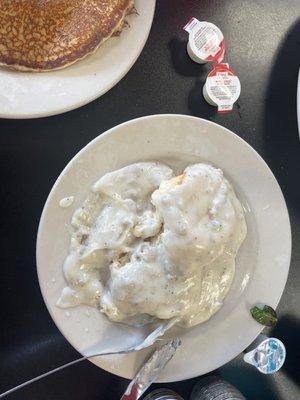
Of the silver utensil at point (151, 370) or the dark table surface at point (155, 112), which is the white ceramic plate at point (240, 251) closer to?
the silver utensil at point (151, 370)

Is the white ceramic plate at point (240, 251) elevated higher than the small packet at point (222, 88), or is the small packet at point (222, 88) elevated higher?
the small packet at point (222, 88)

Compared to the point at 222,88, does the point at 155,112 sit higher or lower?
lower

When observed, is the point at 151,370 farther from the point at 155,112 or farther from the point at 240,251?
the point at 155,112

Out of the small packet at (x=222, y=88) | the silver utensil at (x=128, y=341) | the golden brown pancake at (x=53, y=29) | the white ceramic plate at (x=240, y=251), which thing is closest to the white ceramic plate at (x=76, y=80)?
the golden brown pancake at (x=53, y=29)

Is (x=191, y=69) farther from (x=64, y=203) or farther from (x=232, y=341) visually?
(x=232, y=341)

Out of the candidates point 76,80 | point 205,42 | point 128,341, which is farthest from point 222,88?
point 128,341
